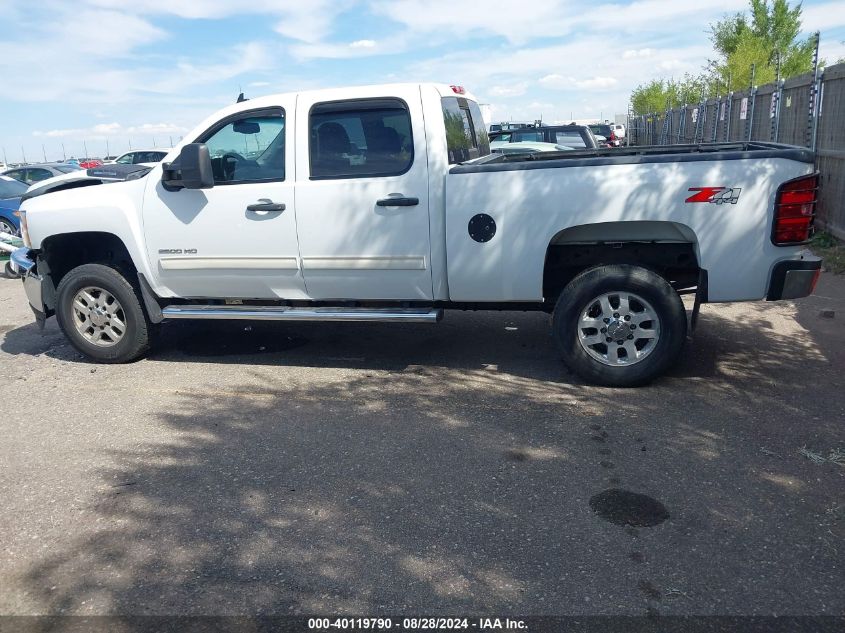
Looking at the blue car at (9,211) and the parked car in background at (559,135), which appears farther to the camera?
the parked car in background at (559,135)

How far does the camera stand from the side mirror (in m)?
5.49

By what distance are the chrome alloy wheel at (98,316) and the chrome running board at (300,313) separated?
0.43m

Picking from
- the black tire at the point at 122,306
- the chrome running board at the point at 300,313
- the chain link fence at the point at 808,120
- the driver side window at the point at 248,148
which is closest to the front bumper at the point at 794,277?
the chrome running board at the point at 300,313

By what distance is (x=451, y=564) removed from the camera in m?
3.28

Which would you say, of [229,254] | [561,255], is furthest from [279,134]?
[561,255]

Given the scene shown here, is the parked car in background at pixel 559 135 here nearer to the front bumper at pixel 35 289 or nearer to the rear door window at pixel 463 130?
the rear door window at pixel 463 130

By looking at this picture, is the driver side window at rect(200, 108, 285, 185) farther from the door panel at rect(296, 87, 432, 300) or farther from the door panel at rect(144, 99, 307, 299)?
the door panel at rect(296, 87, 432, 300)

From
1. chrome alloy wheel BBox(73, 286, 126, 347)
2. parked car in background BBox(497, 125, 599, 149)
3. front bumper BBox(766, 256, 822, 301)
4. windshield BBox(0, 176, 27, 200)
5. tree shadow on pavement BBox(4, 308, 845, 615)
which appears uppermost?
parked car in background BBox(497, 125, 599, 149)

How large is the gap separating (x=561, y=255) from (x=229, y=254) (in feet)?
8.42

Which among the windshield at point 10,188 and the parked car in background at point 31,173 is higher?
the parked car in background at point 31,173

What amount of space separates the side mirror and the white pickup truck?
0.05 feet

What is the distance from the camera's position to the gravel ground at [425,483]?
3.12m

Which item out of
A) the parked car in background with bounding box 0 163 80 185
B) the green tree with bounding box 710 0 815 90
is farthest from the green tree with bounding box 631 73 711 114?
the parked car in background with bounding box 0 163 80 185

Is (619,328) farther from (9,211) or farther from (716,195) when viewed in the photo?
(9,211)
